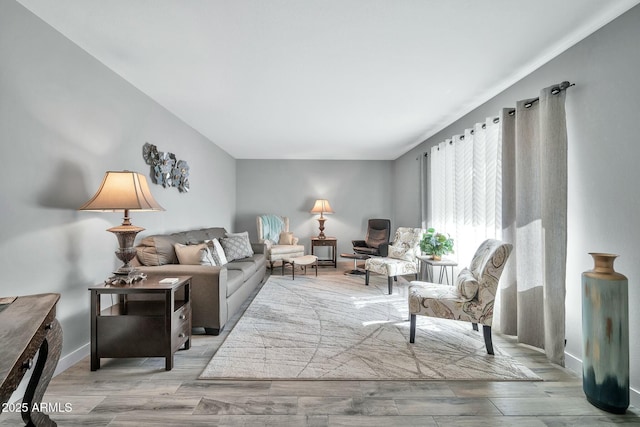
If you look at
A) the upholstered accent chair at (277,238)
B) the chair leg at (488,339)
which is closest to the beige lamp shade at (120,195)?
the chair leg at (488,339)

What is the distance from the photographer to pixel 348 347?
101 inches

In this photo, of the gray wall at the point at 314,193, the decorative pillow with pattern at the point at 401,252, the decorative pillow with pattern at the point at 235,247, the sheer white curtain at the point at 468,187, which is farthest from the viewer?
the gray wall at the point at 314,193

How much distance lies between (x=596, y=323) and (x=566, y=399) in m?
0.56

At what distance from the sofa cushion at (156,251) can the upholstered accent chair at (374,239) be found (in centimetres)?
365

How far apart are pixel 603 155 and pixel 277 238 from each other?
5.22 metres

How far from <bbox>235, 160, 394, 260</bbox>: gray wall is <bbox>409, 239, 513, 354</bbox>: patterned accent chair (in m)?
4.26

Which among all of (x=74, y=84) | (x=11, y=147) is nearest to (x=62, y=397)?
(x=11, y=147)

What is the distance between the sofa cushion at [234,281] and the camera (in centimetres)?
313

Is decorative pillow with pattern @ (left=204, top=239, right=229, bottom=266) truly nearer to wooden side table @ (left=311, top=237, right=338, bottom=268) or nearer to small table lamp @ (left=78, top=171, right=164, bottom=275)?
small table lamp @ (left=78, top=171, right=164, bottom=275)

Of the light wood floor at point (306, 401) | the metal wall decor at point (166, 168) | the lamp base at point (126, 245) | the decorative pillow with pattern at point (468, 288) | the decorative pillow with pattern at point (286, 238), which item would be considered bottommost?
the light wood floor at point (306, 401)

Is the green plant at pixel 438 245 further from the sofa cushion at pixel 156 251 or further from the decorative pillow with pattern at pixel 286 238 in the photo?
the decorative pillow with pattern at pixel 286 238

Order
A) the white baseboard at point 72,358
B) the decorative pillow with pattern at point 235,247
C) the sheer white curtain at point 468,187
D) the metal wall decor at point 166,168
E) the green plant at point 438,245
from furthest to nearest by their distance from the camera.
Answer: the decorative pillow with pattern at point 235,247
the green plant at point 438,245
the metal wall decor at point 166,168
the sheer white curtain at point 468,187
the white baseboard at point 72,358

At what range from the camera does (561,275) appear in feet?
7.42

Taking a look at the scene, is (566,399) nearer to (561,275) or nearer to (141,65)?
(561,275)
